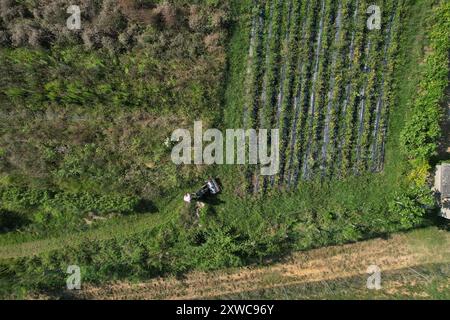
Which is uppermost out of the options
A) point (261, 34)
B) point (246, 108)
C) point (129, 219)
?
point (261, 34)

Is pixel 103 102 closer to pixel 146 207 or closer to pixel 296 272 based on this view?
pixel 146 207

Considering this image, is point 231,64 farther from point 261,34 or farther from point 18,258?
point 18,258

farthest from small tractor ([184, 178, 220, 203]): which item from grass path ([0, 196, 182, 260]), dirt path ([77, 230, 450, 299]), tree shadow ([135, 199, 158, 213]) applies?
dirt path ([77, 230, 450, 299])

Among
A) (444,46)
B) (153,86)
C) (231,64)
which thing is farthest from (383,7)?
(153,86)

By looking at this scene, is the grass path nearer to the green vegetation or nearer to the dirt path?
the green vegetation

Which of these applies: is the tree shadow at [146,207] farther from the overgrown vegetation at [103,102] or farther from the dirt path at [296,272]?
the dirt path at [296,272]

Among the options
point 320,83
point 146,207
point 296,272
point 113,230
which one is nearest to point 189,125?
point 146,207

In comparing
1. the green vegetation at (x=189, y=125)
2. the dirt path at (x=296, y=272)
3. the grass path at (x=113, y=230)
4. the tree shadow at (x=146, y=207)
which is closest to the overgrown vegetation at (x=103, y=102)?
the green vegetation at (x=189, y=125)
